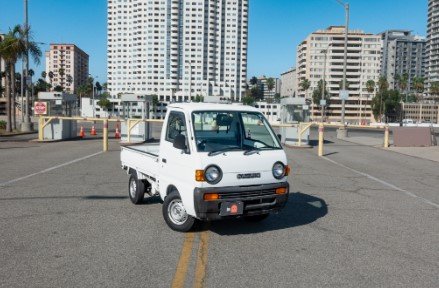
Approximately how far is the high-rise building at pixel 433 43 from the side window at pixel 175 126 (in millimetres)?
200162

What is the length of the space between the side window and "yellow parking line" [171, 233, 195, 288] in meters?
1.53

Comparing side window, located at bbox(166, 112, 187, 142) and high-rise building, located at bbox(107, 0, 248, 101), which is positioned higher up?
high-rise building, located at bbox(107, 0, 248, 101)

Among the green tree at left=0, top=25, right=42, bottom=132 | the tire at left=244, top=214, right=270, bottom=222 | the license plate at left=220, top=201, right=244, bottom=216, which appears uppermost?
the green tree at left=0, top=25, right=42, bottom=132

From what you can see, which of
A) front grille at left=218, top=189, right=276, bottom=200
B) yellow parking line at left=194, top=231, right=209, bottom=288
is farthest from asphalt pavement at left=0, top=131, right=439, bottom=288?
front grille at left=218, top=189, right=276, bottom=200

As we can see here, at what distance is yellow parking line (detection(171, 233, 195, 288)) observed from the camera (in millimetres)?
4741

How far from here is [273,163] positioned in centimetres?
655

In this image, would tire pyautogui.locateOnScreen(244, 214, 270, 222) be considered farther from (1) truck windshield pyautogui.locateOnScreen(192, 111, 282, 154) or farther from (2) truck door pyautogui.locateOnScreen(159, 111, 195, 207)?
(2) truck door pyautogui.locateOnScreen(159, 111, 195, 207)

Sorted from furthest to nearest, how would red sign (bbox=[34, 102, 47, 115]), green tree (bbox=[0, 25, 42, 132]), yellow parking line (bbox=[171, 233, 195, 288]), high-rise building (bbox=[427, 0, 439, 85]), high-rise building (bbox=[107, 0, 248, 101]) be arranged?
high-rise building (bbox=[427, 0, 439, 85]), high-rise building (bbox=[107, 0, 248, 101]), green tree (bbox=[0, 25, 42, 132]), red sign (bbox=[34, 102, 47, 115]), yellow parking line (bbox=[171, 233, 195, 288])

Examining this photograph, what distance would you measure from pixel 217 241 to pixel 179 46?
17080cm

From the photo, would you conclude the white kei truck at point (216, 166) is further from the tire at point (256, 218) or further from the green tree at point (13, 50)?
the green tree at point (13, 50)

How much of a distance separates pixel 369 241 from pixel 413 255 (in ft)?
2.32

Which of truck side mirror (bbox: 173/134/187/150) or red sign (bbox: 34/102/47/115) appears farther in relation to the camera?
red sign (bbox: 34/102/47/115)

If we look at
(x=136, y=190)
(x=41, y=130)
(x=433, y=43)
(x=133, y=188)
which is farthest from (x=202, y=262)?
(x=433, y=43)

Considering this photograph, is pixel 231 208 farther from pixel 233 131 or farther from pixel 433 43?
pixel 433 43
